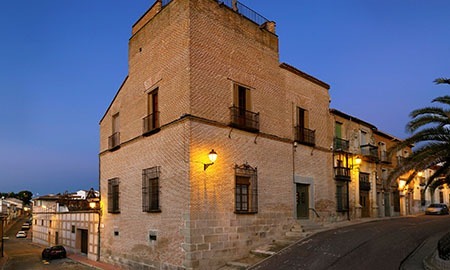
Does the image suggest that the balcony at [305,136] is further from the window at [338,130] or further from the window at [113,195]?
the window at [113,195]

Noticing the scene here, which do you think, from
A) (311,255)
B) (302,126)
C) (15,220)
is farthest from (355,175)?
(15,220)

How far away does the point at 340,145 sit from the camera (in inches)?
840

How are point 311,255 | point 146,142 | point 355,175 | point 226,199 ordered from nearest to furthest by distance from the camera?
point 311,255, point 226,199, point 146,142, point 355,175

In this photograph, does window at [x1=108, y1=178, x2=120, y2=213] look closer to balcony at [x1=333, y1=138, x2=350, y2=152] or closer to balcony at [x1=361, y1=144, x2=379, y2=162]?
balcony at [x1=333, y1=138, x2=350, y2=152]

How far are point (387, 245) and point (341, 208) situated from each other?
24.7 ft

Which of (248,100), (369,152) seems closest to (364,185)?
(369,152)

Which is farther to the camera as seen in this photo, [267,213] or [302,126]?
[302,126]

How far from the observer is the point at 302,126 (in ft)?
59.6

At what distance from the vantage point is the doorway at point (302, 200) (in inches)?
683

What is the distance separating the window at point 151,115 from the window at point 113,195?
4.05m

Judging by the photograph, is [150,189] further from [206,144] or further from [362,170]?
[362,170]

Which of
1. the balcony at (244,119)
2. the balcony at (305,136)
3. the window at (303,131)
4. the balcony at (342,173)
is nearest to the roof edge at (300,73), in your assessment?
the window at (303,131)

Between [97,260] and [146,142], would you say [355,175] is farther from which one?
[97,260]

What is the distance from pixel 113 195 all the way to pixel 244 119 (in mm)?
7946
